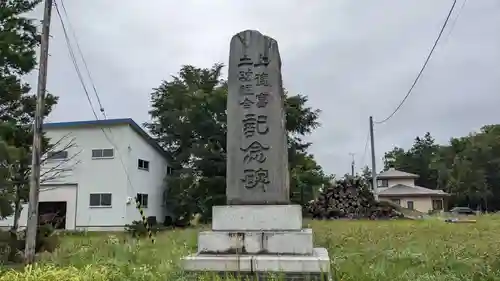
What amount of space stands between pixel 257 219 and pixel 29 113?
12.6 metres

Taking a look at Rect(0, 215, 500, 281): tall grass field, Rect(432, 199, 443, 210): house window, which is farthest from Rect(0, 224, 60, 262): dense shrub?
Rect(432, 199, 443, 210): house window

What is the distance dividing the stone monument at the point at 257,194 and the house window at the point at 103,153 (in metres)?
18.1

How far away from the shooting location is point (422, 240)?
1004cm

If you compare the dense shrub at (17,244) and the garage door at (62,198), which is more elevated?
the garage door at (62,198)

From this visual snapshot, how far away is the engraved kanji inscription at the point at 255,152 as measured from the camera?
5.98 m

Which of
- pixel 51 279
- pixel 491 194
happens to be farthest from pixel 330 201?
pixel 491 194

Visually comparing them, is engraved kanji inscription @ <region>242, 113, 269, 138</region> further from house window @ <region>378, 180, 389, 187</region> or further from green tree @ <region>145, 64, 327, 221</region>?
house window @ <region>378, 180, 389, 187</region>

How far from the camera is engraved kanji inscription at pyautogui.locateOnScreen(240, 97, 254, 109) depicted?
611cm

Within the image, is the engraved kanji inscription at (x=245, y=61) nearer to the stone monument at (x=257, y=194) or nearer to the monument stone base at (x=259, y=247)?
the stone monument at (x=257, y=194)

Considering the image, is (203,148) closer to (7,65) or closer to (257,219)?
(7,65)

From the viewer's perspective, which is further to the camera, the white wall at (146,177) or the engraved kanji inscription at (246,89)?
the white wall at (146,177)

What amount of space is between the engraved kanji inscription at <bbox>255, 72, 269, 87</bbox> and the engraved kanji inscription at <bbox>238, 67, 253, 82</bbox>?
100 millimetres

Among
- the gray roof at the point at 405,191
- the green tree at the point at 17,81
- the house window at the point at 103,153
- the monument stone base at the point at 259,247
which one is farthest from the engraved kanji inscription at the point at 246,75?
the gray roof at the point at 405,191

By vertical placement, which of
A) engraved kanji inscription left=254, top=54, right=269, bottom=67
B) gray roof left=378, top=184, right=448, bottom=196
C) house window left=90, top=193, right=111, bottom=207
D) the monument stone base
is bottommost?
the monument stone base
